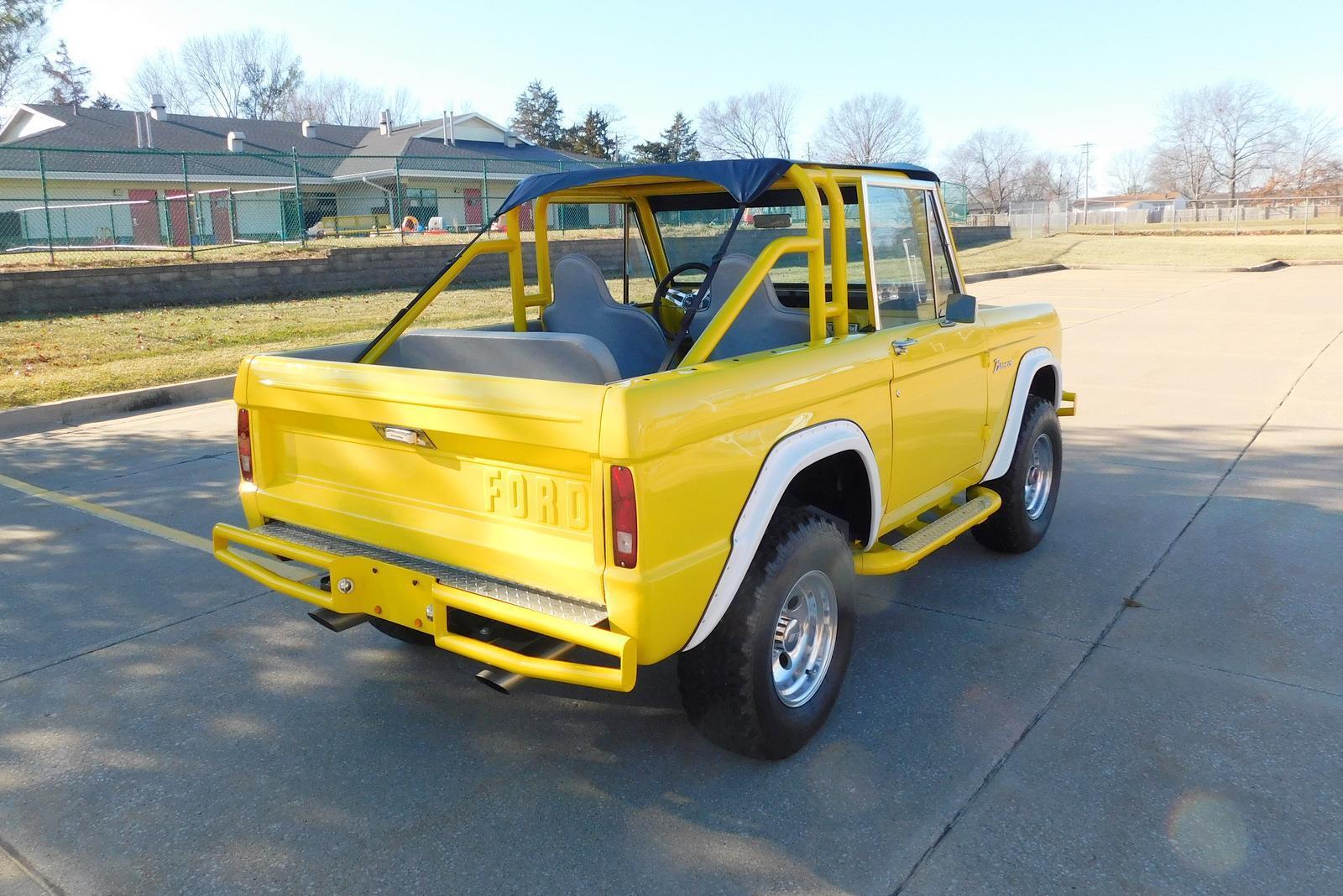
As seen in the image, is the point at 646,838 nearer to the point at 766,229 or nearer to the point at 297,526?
the point at 297,526

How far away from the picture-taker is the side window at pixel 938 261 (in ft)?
15.6

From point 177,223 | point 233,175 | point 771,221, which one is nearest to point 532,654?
point 771,221

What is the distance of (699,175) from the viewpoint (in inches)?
150

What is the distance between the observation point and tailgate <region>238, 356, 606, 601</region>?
2.96 metres

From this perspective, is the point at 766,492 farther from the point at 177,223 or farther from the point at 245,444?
the point at 177,223

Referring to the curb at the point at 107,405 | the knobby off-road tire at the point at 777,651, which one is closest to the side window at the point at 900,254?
the knobby off-road tire at the point at 777,651

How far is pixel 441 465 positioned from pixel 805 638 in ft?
4.59

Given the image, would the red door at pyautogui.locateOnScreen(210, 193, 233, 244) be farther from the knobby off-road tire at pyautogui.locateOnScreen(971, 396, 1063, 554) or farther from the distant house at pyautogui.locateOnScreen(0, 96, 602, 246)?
the knobby off-road tire at pyautogui.locateOnScreen(971, 396, 1063, 554)

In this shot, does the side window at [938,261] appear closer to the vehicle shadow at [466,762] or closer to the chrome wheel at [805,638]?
the vehicle shadow at [466,762]

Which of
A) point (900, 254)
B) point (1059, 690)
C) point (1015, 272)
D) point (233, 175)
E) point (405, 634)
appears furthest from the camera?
point (233, 175)

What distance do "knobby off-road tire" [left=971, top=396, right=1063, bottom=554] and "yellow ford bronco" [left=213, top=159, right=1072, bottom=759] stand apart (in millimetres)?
192

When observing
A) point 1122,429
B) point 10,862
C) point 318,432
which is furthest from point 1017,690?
point 1122,429

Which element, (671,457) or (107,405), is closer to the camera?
(671,457)

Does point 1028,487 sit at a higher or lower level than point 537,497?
lower
